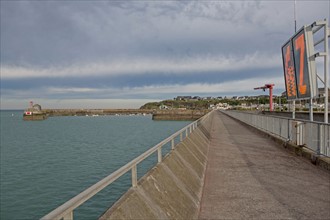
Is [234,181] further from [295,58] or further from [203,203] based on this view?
[295,58]

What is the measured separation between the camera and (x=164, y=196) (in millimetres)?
5090

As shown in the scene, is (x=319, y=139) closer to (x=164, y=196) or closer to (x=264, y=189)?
(x=264, y=189)

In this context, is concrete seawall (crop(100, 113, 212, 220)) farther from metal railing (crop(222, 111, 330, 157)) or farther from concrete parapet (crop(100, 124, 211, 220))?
metal railing (crop(222, 111, 330, 157))

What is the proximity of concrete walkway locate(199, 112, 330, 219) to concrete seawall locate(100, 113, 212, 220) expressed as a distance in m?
0.41

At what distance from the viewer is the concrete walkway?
20.0 ft

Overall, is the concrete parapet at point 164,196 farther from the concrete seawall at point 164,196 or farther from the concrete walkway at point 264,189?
the concrete walkway at point 264,189

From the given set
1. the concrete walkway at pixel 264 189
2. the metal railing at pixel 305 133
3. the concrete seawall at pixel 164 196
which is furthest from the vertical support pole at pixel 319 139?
the concrete seawall at pixel 164 196

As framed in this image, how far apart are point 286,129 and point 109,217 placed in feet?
46.5

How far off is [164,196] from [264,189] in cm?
386

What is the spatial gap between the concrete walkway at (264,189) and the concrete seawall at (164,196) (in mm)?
406

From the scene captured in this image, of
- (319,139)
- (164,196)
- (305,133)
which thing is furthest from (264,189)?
(305,133)

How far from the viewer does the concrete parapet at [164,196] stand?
381 centimetres

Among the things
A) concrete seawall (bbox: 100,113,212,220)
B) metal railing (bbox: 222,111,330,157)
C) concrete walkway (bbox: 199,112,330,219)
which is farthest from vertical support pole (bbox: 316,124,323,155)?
concrete seawall (bbox: 100,113,212,220)

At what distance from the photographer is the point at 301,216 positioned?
19.0ft
